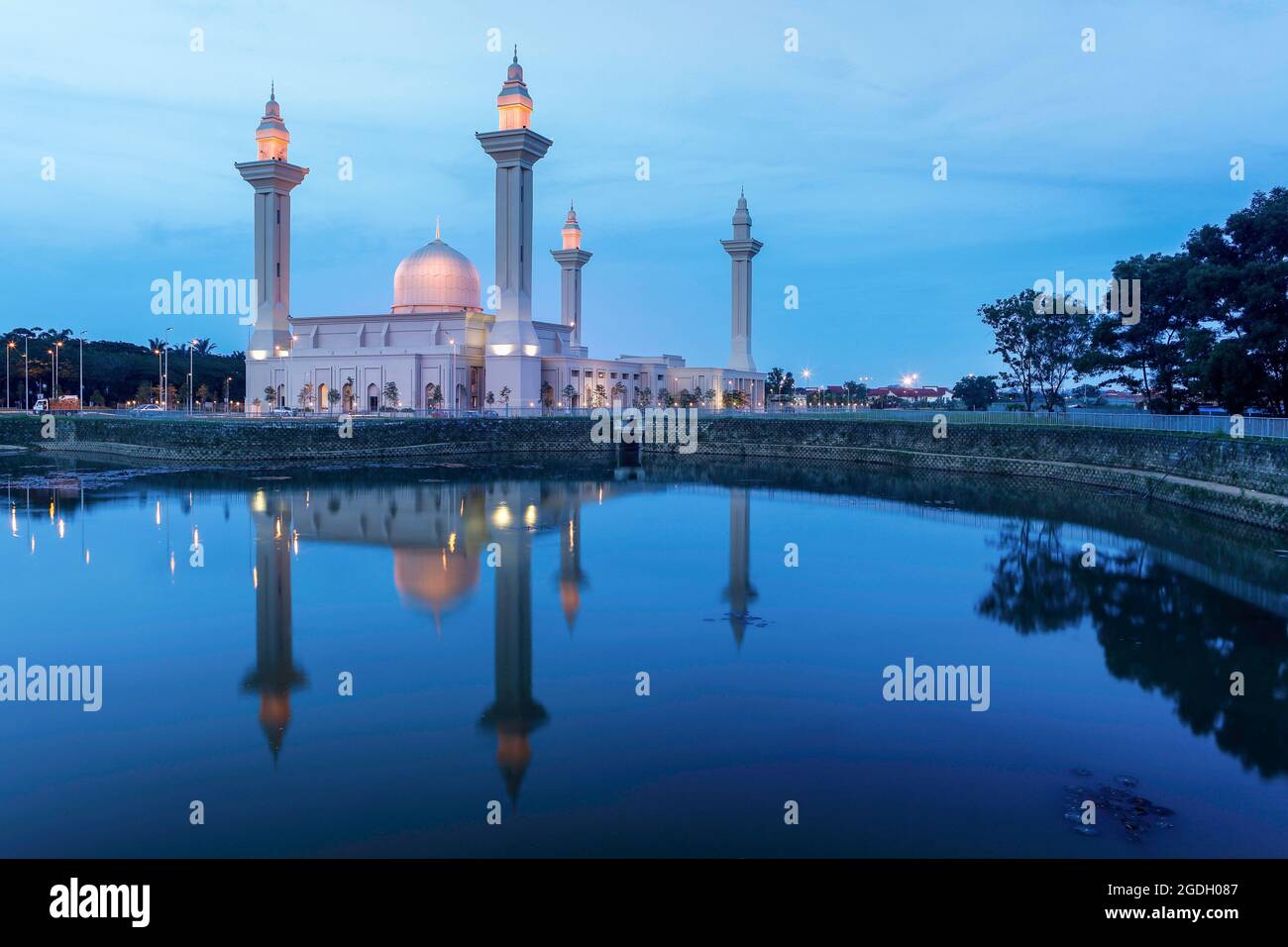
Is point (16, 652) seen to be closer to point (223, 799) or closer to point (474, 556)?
point (223, 799)

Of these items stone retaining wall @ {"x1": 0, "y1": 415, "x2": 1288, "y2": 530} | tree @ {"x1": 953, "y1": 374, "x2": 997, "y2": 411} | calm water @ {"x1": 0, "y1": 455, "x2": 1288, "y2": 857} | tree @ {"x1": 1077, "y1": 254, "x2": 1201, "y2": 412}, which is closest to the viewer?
calm water @ {"x1": 0, "y1": 455, "x2": 1288, "y2": 857}

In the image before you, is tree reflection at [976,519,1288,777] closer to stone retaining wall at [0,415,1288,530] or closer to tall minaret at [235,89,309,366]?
stone retaining wall at [0,415,1288,530]

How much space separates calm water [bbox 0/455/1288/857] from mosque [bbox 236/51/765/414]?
106ft

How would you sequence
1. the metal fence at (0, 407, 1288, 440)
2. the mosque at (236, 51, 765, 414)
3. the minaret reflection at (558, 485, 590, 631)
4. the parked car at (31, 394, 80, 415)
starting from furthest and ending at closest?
1. the parked car at (31, 394, 80, 415)
2. the mosque at (236, 51, 765, 414)
3. the metal fence at (0, 407, 1288, 440)
4. the minaret reflection at (558, 485, 590, 631)

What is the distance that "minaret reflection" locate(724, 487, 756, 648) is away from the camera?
16453 mm

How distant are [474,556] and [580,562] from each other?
2.38 meters

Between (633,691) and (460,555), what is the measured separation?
33.5 feet

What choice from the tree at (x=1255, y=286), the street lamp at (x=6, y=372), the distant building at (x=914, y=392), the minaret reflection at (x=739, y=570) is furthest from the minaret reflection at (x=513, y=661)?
the distant building at (x=914, y=392)

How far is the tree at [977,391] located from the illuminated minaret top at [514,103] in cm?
4824

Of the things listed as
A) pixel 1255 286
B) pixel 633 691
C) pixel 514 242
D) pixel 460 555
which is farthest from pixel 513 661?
pixel 514 242

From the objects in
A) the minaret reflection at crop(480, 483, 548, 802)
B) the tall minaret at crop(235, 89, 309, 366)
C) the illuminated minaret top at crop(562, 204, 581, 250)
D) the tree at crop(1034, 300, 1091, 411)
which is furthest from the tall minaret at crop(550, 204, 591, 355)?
the minaret reflection at crop(480, 483, 548, 802)

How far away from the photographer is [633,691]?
41.4ft

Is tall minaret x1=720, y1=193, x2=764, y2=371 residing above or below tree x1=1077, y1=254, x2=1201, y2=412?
above
